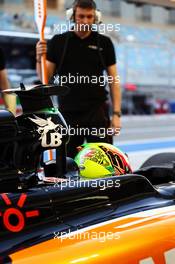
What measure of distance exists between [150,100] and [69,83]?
11.0 metres

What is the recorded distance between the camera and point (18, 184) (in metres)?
1.67

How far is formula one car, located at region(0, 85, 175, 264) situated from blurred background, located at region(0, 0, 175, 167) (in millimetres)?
3517

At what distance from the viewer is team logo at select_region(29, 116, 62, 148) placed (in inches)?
69.8

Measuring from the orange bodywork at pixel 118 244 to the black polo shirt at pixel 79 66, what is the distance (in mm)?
1329

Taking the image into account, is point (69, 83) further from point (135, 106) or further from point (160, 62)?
point (160, 62)

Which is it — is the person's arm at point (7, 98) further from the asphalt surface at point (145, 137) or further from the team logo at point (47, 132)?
the asphalt surface at point (145, 137)

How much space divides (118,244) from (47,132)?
0.49 m

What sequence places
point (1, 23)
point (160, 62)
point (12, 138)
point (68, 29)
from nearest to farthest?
point (12, 138) → point (68, 29) → point (1, 23) → point (160, 62)

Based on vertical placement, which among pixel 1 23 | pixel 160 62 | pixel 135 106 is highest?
pixel 1 23

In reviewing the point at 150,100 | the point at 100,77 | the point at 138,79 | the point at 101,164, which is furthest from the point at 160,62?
the point at 101,164

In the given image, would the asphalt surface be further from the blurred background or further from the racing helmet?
the racing helmet

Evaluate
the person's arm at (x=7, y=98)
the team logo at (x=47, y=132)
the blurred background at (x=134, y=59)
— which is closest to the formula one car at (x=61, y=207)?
the team logo at (x=47, y=132)

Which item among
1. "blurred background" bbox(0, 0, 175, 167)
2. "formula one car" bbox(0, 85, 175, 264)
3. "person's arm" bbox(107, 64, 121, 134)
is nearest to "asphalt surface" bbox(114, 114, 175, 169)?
"blurred background" bbox(0, 0, 175, 167)

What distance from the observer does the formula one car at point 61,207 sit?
1.46 metres
